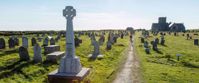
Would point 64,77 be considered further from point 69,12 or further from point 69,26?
point 69,12

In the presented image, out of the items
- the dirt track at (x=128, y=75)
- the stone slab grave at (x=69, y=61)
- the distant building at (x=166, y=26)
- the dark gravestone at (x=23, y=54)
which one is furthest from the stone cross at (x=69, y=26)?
the distant building at (x=166, y=26)

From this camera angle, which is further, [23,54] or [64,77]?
[23,54]

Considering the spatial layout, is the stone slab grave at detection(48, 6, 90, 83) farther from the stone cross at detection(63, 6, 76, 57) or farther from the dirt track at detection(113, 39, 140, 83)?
the dirt track at detection(113, 39, 140, 83)

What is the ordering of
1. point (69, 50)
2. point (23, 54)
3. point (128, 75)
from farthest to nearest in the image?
point (23, 54), point (128, 75), point (69, 50)

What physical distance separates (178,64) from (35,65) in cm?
1328

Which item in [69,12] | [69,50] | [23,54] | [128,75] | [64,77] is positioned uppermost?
[69,12]

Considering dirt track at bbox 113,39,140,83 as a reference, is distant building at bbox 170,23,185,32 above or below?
above

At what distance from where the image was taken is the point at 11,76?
1788cm

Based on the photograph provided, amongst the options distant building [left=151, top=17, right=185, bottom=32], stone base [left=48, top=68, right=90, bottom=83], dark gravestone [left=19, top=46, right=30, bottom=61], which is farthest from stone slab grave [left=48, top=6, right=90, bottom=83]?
distant building [left=151, top=17, right=185, bottom=32]

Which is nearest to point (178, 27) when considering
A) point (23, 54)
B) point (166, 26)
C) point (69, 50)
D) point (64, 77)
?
point (166, 26)

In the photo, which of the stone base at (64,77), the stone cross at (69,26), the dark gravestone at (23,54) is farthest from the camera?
the dark gravestone at (23,54)

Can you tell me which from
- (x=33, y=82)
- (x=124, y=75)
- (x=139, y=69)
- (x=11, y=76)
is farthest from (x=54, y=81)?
(x=139, y=69)

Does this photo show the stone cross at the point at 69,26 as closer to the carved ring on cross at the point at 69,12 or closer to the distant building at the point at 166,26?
Answer: the carved ring on cross at the point at 69,12

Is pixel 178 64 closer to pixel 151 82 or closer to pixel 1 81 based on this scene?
pixel 151 82
